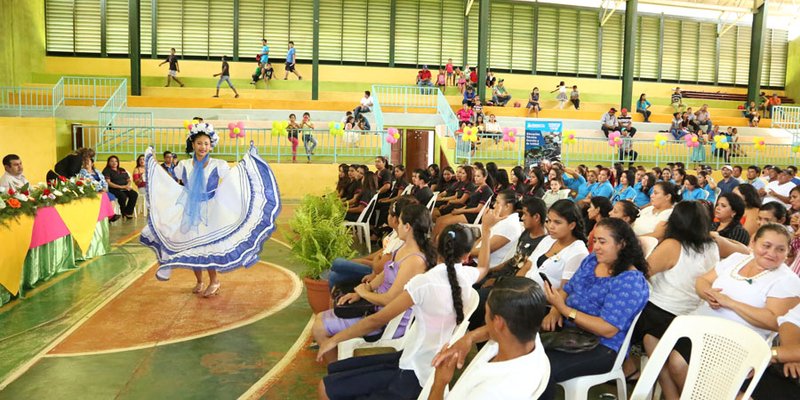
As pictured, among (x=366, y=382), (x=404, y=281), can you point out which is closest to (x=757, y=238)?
(x=404, y=281)

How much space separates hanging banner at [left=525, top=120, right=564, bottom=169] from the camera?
46.3ft

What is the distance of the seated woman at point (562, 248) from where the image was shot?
388 centimetres

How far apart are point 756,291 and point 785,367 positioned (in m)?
0.47

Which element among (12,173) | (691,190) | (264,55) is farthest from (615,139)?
(12,173)

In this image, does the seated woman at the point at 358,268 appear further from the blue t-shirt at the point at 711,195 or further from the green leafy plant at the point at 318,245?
the blue t-shirt at the point at 711,195

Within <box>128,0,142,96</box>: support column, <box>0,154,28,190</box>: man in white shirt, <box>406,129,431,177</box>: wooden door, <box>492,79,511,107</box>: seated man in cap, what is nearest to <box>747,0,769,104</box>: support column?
<box>492,79,511,107</box>: seated man in cap

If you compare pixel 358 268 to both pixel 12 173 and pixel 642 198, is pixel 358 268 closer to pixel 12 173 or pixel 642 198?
pixel 12 173

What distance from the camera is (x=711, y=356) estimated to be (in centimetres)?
277

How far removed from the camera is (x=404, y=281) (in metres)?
3.31

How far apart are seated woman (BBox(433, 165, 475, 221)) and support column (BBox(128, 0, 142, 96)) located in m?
12.5

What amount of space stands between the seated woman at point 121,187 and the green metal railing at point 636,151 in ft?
23.3

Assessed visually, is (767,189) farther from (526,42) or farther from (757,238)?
(526,42)

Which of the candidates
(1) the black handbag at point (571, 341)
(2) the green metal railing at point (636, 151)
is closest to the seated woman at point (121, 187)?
(2) the green metal railing at point (636, 151)

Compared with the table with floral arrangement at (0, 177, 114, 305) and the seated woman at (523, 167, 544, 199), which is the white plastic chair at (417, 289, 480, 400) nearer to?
the table with floral arrangement at (0, 177, 114, 305)
